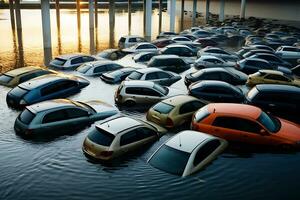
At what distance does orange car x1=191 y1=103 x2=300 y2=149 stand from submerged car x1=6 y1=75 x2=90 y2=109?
8587mm

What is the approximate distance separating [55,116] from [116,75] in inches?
349

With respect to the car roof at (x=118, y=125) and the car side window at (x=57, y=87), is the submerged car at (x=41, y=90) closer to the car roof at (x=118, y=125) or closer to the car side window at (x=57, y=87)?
the car side window at (x=57, y=87)

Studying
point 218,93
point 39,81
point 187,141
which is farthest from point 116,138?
point 39,81

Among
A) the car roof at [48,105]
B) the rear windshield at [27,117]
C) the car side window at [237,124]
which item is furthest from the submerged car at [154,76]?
the car side window at [237,124]

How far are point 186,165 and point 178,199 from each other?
1.18 meters

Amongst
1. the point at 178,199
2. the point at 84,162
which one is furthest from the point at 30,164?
the point at 178,199

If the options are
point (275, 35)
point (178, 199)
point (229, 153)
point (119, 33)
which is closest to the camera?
point (178, 199)

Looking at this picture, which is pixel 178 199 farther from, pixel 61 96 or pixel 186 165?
pixel 61 96

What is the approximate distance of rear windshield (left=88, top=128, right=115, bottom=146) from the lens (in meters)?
11.5

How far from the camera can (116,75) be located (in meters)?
22.2

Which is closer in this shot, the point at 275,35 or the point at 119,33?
the point at 275,35

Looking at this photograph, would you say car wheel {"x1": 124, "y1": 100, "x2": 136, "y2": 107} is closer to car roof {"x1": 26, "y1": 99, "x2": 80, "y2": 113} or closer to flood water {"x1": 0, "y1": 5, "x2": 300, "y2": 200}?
car roof {"x1": 26, "y1": 99, "x2": 80, "y2": 113}

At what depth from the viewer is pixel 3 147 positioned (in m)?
13.0

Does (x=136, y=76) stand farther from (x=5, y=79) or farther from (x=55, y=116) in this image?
(x=5, y=79)
